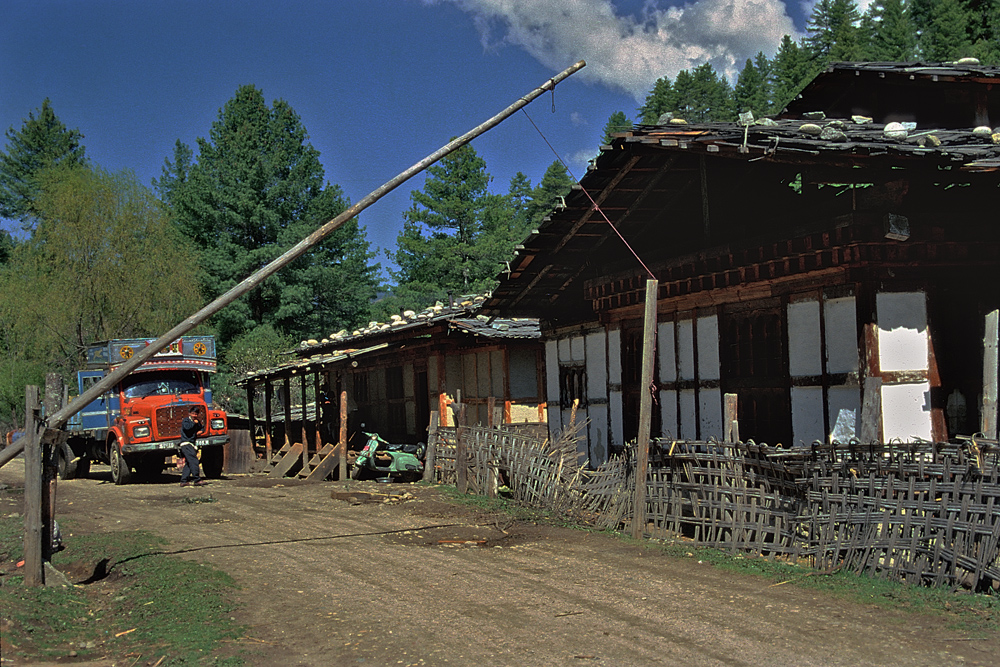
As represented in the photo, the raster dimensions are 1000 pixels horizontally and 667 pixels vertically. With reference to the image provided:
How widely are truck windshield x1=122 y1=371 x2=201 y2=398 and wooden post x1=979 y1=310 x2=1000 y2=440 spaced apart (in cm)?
1720

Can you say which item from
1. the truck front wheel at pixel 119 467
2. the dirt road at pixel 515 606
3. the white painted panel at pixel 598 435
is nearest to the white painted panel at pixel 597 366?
the white painted panel at pixel 598 435

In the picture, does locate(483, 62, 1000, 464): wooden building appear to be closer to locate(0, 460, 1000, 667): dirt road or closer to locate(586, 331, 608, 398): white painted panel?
locate(586, 331, 608, 398): white painted panel

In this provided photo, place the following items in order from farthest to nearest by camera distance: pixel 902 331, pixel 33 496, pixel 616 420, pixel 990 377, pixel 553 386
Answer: pixel 553 386
pixel 616 420
pixel 902 331
pixel 990 377
pixel 33 496

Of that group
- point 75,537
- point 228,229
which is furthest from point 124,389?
point 228,229

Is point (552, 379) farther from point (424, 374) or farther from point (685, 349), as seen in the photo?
point (424, 374)

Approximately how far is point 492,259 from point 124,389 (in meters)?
27.5

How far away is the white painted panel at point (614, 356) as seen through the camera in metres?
13.9

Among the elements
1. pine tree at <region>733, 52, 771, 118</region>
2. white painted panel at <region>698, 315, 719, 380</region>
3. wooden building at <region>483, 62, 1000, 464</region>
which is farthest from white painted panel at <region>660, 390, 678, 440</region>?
pine tree at <region>733, 52, 771, 118</region>

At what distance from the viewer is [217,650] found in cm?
588

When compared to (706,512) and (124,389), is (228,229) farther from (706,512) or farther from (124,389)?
(706,512)

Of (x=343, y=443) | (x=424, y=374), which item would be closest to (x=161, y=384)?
(x=343, y=443)

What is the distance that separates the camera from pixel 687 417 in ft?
40.1

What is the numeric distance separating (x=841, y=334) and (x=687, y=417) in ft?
11.1

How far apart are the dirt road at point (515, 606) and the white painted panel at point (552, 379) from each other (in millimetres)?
5032
